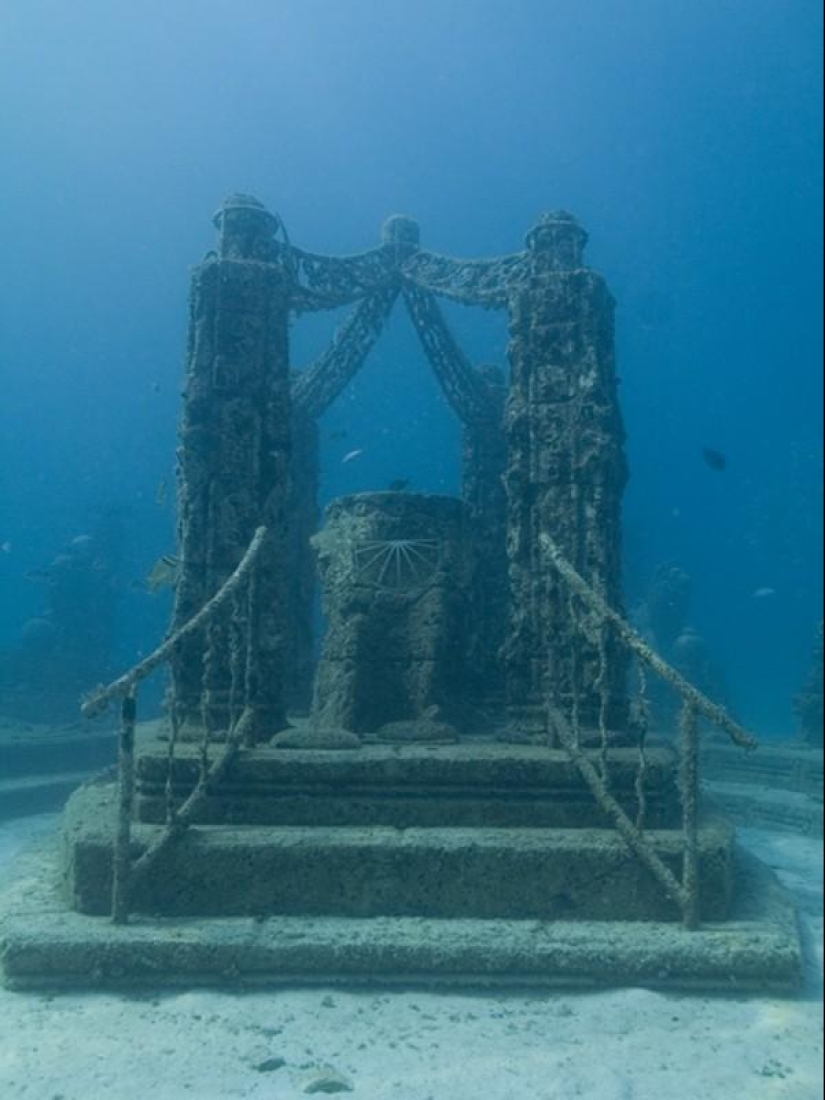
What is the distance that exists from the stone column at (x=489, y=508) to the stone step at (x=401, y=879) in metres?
5.97

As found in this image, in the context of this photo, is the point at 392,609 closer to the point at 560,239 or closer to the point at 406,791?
the point at 406,791

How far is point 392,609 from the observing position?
9117 mm

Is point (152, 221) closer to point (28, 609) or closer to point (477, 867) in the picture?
point (28, 609)

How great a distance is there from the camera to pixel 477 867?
222 inches

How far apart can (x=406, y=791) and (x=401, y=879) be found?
2.43 ft

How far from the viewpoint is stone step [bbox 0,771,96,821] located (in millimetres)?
12172

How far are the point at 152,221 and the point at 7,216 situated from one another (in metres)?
27.9

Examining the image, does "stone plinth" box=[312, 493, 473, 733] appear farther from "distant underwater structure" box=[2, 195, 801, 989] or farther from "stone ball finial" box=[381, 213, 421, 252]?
"stone ball finial" box=[381, 213, 421, 252]

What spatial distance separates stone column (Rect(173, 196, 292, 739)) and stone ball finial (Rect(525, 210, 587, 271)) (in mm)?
2686

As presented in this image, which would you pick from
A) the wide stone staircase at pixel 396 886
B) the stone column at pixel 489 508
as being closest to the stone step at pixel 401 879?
the wide stone staircase at pixel 396 886

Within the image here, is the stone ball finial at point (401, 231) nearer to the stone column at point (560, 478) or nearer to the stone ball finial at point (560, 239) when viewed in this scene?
the stone ball finial at point (560, 239)

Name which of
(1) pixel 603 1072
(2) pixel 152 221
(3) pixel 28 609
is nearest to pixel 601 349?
(1) pixel 603 1072

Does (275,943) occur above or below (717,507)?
below

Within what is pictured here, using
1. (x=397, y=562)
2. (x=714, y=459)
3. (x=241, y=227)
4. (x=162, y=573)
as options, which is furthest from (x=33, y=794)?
(x=714, y=459)
